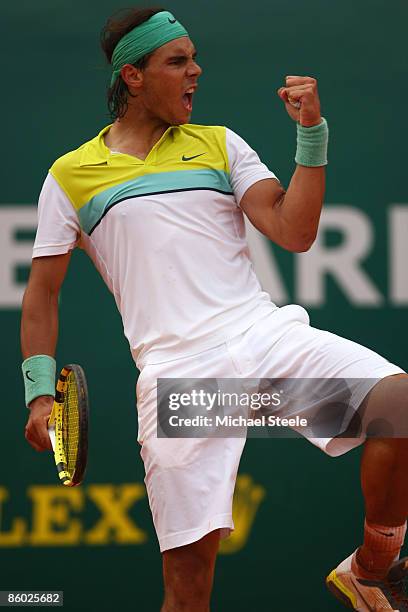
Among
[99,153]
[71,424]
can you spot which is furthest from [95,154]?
[71,424]

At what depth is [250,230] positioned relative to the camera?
4527 millimetres

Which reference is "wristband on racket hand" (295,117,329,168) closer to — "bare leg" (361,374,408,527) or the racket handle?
"bare leg" (361,374,408,527)

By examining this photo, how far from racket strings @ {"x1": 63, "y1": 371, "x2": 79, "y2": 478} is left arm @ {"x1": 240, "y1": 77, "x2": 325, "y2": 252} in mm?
657

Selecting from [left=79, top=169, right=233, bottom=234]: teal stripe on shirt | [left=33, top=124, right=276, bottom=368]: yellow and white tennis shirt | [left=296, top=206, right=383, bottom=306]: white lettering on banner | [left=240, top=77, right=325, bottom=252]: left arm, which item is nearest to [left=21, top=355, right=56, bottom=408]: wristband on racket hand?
[left=33, top=124, right=276, bottom=368]: yellow and white tennis shirt

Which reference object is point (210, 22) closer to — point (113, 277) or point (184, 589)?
point (113, 277)

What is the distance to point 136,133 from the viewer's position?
3.46 metres

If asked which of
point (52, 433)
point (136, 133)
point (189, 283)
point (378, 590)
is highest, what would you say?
point (136, 133)

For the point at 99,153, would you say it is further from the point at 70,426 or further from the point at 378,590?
the point at 378,590

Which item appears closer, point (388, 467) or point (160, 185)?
point (388, 467)

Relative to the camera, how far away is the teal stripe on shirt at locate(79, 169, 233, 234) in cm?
331

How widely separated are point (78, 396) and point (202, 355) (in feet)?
1.19

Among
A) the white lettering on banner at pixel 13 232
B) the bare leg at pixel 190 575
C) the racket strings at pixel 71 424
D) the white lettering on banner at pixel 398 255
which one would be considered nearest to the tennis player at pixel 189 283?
the bare leg at pixel 190 575

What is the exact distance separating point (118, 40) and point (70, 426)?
114cm

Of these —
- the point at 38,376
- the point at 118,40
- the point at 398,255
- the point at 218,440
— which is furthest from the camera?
the point at 398,255
